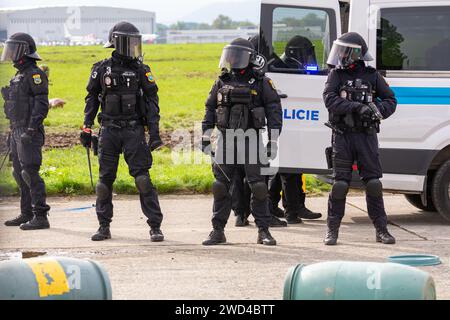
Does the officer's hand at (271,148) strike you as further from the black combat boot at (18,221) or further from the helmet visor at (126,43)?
the black combat boot at (18,221)

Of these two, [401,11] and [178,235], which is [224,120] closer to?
[178,235]

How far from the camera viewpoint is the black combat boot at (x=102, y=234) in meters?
9.45

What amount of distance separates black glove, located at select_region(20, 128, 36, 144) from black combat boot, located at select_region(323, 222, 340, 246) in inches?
128

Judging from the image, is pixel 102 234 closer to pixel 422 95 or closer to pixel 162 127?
pixel 422 95

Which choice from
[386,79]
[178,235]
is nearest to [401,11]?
[386,79]

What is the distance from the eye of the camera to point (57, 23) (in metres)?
141

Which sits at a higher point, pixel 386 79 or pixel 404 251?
pixel 386 79

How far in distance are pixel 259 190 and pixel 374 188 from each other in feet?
3.57

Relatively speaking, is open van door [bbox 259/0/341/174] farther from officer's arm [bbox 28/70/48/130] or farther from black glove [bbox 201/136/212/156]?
officer's arm [bbox 28/70/48/130]

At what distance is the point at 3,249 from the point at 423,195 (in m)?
4.36

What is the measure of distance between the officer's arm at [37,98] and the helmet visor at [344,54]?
3050mm

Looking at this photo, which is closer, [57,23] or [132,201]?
[132,201]

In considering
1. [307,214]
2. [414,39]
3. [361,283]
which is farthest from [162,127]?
[361,283]
